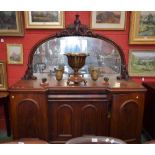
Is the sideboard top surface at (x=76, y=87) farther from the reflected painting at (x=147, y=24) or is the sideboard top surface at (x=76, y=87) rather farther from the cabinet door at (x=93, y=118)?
the reflected painting at (x=147, y=24)

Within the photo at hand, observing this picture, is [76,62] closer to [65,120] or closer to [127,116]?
[65,120]

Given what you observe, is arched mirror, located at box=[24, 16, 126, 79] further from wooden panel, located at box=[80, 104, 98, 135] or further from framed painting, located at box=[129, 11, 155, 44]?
wooden panel, located at box=[80, 104, 98, 135]

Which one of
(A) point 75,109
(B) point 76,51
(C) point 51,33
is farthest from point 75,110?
(C) point 51,33

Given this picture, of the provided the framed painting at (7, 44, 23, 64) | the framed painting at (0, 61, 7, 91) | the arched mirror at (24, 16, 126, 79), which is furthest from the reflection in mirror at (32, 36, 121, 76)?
the framed painting at (0, 61, 7, 91)

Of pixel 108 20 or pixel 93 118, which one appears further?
pixel 108 20

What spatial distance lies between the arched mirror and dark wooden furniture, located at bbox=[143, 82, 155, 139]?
0.41 m

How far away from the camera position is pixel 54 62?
8.54ft

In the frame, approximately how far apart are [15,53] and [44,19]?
2.06 ft

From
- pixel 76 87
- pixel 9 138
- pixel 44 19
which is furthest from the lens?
pixel 9 138

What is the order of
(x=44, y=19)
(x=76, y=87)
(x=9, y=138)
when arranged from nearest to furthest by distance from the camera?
1. (x=76, y=87)
2. (x=44, y=19)
3. (x=9, y=138)

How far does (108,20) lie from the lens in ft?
8.51
